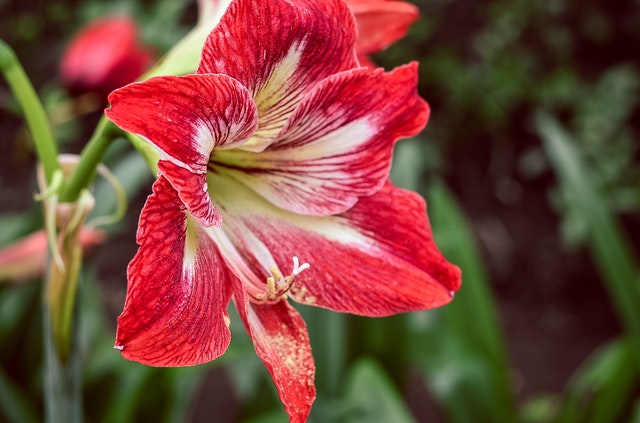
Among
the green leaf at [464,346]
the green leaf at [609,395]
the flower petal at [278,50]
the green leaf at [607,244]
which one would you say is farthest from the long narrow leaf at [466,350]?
the flower petal at [278,50]

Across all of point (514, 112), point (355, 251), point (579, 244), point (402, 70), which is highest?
point (402, 70)

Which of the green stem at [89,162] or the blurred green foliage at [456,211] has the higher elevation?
the green stem at [89,162]

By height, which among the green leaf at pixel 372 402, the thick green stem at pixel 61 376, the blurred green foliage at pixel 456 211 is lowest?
the blurred green foliage at pixel 456 211

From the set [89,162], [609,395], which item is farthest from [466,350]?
[89,162]

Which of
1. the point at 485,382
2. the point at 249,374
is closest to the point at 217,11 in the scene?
the point at 485,382

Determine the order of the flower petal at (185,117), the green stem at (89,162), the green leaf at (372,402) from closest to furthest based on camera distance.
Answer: the flower petal at (185,117) → the green stem at (89,162) → the green leaf at (372,402)

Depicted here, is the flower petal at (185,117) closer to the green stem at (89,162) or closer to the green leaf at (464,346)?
the green stem at (89,162)

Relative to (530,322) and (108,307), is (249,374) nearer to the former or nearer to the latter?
(108,307)
